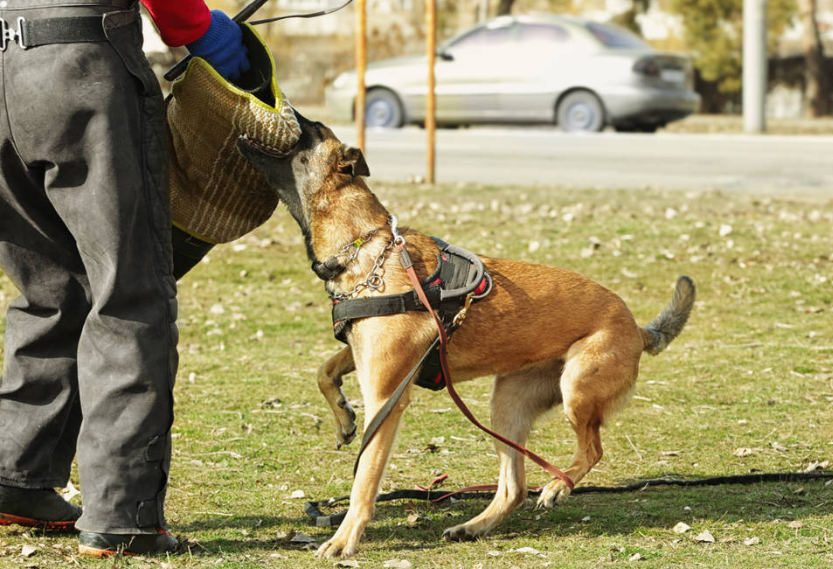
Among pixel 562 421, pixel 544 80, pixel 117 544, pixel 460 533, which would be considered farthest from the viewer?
pixel 544 80

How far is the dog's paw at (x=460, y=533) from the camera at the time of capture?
164 inches

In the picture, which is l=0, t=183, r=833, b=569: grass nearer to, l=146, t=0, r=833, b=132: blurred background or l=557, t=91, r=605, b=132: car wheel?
l=557, t=91, r=605, b=132: car wheel

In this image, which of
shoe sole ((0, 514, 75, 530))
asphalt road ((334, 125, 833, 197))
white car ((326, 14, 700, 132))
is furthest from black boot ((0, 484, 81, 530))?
white car ((326, 14, 700, 132))

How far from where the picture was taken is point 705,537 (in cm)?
410

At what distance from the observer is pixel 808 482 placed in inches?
188

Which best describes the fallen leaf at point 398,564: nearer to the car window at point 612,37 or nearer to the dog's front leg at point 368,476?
the dog's front leg at point 368,476

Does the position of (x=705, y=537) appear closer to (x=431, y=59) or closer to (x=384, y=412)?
(x=384, y=412)

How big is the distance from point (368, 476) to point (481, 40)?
50.2 feet

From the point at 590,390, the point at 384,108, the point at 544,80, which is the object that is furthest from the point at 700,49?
the point at 590,390

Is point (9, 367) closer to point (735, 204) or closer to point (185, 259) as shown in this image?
point (185, 259)

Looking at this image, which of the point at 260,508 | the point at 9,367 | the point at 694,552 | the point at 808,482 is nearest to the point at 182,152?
the point at 9,367

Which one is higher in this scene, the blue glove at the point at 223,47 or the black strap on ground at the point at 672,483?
the blue glove at the point at 223,47

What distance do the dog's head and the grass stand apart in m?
1.23

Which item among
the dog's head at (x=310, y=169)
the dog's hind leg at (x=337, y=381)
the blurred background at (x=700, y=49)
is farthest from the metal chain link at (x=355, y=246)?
the blurred background at (x=700, y=49)
